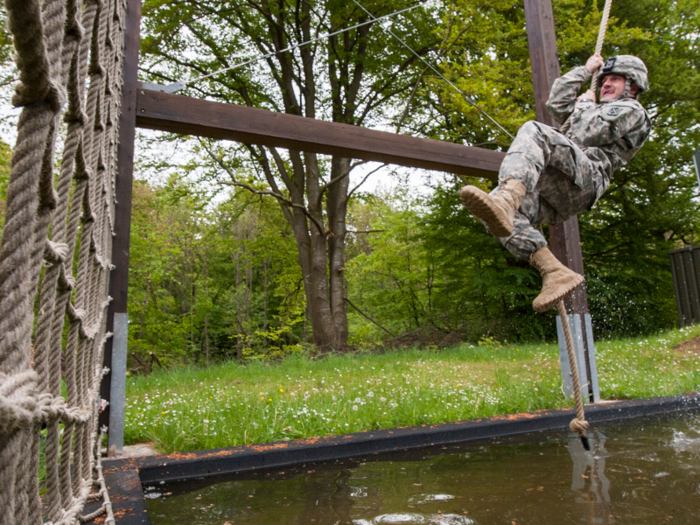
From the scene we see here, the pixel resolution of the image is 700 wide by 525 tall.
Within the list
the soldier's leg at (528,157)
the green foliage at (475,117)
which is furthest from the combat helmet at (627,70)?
the green foliage at (475,117)

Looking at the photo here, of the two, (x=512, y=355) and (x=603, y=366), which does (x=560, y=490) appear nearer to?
(x=603, y=366)

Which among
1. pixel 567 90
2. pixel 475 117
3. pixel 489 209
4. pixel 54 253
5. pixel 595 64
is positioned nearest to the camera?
pixel 54 253

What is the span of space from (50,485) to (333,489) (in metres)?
1.36

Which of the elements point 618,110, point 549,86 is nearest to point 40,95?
point 618,110

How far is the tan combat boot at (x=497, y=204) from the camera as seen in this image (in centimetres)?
204

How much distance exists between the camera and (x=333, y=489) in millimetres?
2320

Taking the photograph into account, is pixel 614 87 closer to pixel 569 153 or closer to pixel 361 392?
pixel 569 153

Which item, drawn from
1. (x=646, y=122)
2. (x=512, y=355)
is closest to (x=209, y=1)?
Result: (x=512, y=355)

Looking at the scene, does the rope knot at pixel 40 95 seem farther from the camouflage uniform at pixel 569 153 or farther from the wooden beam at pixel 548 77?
the wooden beam at pixel 548 77

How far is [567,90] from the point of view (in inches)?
115

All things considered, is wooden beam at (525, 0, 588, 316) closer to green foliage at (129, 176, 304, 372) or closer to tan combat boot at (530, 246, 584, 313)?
tan combat boot at (530, 246, 584, 313)

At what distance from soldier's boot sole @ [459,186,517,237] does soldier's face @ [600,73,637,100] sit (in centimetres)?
125

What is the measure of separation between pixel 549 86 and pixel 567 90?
1460 millimetres

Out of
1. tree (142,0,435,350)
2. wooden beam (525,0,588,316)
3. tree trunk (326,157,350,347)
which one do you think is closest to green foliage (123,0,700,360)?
tree (142,0,435,350)
